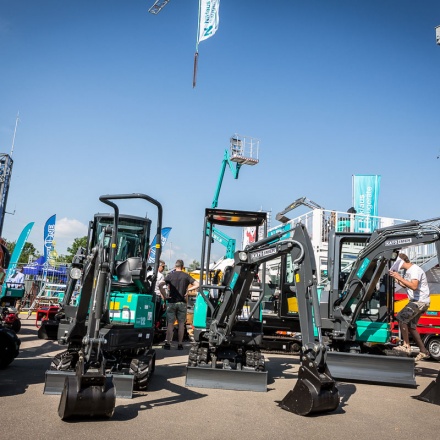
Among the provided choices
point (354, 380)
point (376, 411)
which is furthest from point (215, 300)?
point (376, 411)

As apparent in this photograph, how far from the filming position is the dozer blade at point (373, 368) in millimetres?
7906

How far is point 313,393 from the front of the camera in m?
5.40

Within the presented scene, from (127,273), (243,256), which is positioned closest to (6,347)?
(127,273)

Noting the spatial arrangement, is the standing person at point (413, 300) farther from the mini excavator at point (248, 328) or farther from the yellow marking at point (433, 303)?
the yellow marking at point (433, 303)

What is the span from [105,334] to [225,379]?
2009mm

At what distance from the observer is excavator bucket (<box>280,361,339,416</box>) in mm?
5395

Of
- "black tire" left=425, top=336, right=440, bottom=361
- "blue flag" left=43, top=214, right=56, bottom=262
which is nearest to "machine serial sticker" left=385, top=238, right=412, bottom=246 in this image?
"black tire" left=425, top=336, right=440, bottom=361

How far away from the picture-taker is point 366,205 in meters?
20.8

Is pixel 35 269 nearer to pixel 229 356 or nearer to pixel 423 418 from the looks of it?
pixel 229 356

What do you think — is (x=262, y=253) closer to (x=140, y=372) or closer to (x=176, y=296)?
(x=140, y=372)

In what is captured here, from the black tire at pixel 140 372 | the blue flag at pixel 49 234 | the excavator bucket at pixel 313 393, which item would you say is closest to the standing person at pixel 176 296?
the black tire at pixel 140 372

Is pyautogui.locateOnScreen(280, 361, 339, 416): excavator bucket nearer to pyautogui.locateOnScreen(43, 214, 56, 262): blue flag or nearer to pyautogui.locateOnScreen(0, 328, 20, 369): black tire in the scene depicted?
pyautogui.locateOnScreen(0, 328, 20, 369): black tire

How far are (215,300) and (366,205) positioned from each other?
14.2 metres

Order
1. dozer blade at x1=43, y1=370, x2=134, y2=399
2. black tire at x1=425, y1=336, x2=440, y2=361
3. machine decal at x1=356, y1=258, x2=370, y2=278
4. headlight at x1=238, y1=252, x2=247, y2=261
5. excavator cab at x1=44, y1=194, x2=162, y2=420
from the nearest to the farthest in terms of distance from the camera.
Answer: excavator cab at x1=44, y1=194, x2=162, y2=420
dozer blade at x1=43, y1=370, x2=134, y2=399
headlight at x1=238, y1=252, x2=247, y2=261
machine decal at x1=356, y1=258, x2=370, y2=278
black tire at x1=425, y1=336, x2=440, y2=361
